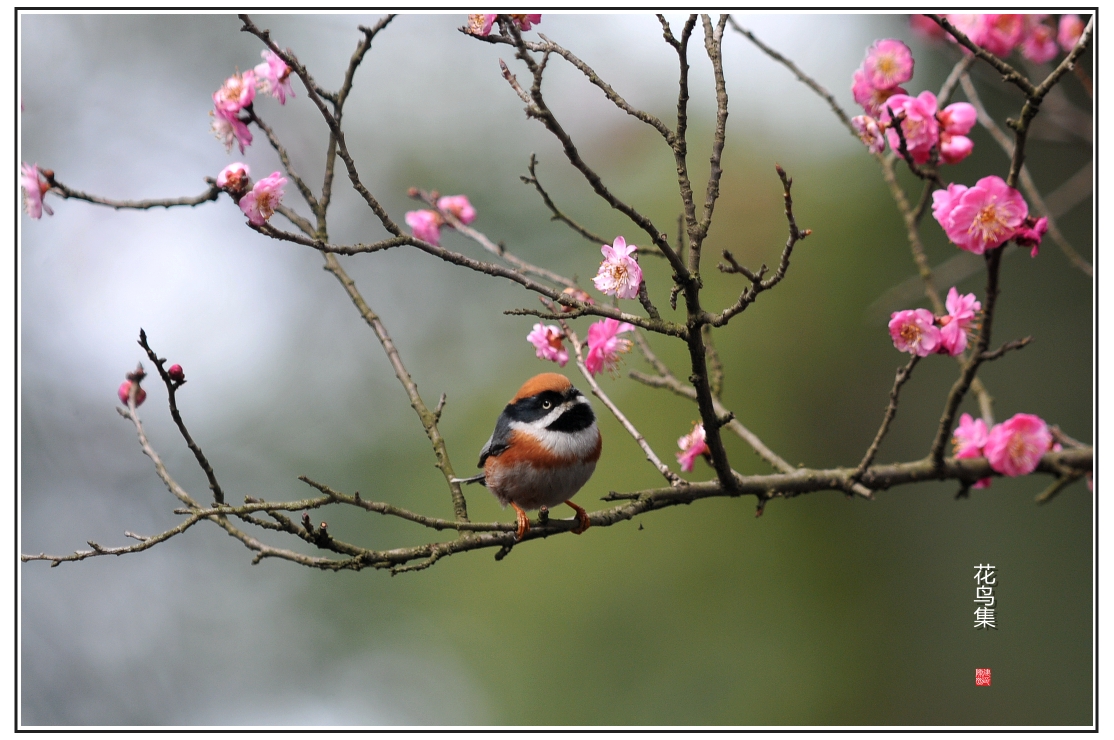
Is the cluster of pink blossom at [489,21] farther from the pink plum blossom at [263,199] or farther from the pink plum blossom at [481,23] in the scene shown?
the pink plum blossom at [263,199]

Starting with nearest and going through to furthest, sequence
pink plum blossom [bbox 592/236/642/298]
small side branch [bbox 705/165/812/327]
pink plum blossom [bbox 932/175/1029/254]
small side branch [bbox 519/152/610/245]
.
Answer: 1. small side branch [bbox 705/165/812/327]
2. pink plum blossom [bbox 932/175/1029/254]
3. pink plum blossom [bbox 592/236/642/298]
4. small side branch [bbox 519/152/610/245]

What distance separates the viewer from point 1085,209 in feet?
22.5

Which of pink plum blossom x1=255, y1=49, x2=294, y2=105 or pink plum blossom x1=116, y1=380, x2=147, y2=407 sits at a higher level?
pink plum blossom x1=255, y1=49, x2=294, y2=105

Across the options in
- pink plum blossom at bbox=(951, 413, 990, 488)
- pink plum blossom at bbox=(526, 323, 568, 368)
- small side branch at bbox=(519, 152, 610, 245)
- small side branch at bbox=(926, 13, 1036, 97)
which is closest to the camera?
small side branch at bbox=(926, 13, 1036, 97)

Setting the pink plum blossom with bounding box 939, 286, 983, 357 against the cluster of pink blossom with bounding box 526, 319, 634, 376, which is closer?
the pink plum blossom with bounding box 939, 286, 983, 357

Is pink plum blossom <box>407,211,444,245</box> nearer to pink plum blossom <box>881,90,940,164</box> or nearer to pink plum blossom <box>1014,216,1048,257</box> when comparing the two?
pink plum blossom <box>881,90,940,164</box>

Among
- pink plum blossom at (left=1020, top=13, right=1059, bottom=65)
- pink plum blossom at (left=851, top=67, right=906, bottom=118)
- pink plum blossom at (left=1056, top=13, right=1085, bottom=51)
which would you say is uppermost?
pink plum blossom at (left=1056, top=13, right=1085, bottom=51)

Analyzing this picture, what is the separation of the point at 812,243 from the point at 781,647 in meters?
5.61

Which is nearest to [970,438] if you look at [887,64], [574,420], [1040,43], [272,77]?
[887,64]

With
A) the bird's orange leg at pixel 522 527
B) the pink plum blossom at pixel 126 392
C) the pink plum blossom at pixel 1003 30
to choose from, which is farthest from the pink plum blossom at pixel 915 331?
the pink plum blossom at pixel 126 392

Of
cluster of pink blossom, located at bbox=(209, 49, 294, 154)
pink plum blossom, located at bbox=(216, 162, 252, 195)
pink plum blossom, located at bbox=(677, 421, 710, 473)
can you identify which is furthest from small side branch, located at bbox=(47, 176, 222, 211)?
pink plum blossom, located at bbox=(677, 421, 710, 473)

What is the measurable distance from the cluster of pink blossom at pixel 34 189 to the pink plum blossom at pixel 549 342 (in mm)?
1683

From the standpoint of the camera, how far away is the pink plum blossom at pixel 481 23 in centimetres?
208

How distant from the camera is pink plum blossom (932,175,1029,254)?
202 cm
